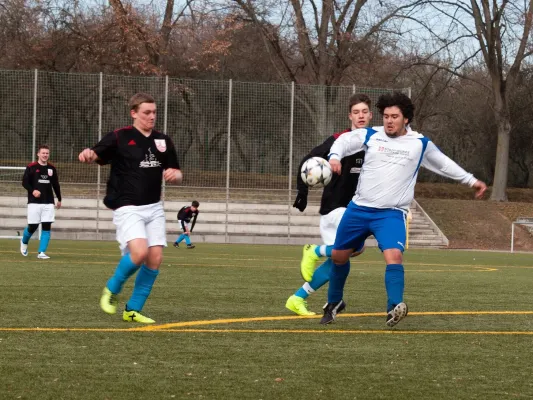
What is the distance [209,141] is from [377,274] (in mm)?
14833

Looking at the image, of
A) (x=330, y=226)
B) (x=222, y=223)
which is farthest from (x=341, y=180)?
(x=222, y=223)

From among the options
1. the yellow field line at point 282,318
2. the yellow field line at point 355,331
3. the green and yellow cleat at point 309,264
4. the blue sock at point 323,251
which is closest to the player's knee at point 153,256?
the yellow field line at point 282,318

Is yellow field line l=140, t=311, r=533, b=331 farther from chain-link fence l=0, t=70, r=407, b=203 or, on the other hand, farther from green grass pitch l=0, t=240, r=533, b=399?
chain-link fence l=0, t=70, r=407, b=203

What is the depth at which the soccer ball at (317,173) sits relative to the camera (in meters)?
7.55

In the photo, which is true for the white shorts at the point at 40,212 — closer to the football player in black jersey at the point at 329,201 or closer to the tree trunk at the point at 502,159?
the football player in black jersey at the point at 329,201

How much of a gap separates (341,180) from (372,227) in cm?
147

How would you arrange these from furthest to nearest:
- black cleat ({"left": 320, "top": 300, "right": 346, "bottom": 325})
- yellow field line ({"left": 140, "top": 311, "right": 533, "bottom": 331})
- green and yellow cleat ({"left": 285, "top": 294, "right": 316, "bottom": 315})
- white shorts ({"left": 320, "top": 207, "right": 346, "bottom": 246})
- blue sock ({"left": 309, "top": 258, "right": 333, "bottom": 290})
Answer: white shorts ({"left": 320, "top": 207, "right": 346, "bottom": 246}) < blue sock ({"left": 309, "top": 258, "right": 333, "bottom": 290}) < green and yellow cleat ({"left": 285, "top": 294, "right": 316, "bottom": 315}) < black cleat ({"left": 320, "top": 300, "right": 346, "bottom": 325}) < yellow field line ({"left": 140, "top": 311, "right": 533, "bottom": 331})

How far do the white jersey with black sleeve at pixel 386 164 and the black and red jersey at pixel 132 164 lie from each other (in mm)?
1458

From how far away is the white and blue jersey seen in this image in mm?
7557

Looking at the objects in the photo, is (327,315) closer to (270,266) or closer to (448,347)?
(448,347)

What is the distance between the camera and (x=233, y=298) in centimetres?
1009

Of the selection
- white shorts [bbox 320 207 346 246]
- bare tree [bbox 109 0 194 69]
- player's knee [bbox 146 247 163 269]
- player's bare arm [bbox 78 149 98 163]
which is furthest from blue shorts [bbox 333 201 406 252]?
bare tree [bbox 109 0 194 69]

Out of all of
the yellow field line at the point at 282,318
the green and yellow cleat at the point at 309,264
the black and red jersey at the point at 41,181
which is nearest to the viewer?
the yellow field line at the point at 282,318

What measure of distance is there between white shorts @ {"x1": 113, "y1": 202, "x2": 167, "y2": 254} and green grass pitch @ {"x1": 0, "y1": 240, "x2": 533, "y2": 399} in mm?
631
